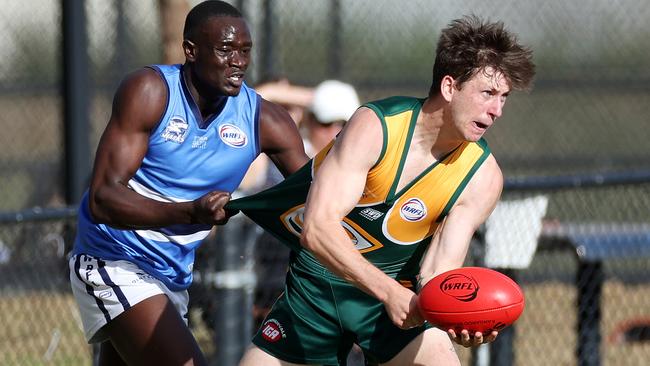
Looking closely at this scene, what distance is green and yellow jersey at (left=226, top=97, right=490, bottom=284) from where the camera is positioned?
4.57 m

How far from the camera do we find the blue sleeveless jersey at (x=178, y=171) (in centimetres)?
500

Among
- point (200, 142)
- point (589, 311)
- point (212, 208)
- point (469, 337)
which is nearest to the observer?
point (469, 337)

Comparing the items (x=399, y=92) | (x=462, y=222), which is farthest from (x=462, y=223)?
(x=399, y=92)

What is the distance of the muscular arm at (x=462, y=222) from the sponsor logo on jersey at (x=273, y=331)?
24.6 inches

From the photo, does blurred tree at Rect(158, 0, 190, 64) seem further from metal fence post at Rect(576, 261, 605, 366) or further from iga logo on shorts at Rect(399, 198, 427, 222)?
iga logo on shorts at Rect(399, 198, 427, 222)

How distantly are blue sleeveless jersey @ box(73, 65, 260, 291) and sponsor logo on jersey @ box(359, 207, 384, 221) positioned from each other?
0.70 meters

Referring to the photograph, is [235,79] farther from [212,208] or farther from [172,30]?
[172,30]

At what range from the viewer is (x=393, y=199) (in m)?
4.63

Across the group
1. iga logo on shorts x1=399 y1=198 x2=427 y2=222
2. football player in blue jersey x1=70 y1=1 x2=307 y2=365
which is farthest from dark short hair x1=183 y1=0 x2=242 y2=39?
iga logo on shorts x1=399 y1=198 x2=427 y2=222

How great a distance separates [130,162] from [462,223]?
1.33 m

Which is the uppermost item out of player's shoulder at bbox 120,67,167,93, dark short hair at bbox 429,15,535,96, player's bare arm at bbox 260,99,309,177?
dark short hair at bbox 429,15,535,96

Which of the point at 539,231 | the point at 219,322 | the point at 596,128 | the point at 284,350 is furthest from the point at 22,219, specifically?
the point at 596,128

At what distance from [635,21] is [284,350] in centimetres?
584

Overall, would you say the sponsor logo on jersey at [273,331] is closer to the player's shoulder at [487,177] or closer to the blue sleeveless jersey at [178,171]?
the blue sleeveless jersey at [178,171]
